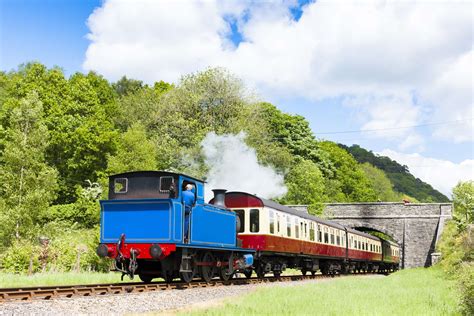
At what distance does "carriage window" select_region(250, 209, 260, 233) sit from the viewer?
21.0m

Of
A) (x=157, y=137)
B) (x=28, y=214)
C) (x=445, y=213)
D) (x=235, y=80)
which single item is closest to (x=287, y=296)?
(x=28, y=214)

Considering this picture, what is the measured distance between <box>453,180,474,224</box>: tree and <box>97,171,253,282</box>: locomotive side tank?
78.7ft

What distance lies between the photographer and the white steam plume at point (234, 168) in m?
31.7

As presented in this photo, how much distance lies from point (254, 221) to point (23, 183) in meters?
14.5

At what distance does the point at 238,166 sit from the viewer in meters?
35.7

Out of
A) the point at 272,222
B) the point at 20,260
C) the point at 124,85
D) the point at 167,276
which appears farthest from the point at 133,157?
the point at 124,85

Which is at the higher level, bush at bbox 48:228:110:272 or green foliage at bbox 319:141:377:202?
green foliage at bbox 319:141:377:202

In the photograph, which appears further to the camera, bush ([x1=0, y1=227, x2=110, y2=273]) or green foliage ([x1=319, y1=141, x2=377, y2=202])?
green foliage ([x1=319, y1=141, x2=377, y2=202])

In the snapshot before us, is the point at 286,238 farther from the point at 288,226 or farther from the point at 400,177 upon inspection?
the point at 400,177

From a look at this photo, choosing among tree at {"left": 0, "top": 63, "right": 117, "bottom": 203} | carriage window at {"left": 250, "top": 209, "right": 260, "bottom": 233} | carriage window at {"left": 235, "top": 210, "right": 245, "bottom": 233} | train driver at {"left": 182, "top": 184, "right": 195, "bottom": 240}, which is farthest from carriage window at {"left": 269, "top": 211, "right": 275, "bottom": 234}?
tree at {"left": 0, "top": 63, "right": 117, "bottom": 203}

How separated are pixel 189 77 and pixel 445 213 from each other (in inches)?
1042

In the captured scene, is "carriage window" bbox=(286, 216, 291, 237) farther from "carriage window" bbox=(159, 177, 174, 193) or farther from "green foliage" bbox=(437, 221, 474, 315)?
"carriage window" bbox=(159, 177, 174, 193)

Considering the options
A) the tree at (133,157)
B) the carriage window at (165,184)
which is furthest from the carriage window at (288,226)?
the tree at (133,157)

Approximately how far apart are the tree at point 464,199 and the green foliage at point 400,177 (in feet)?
340
